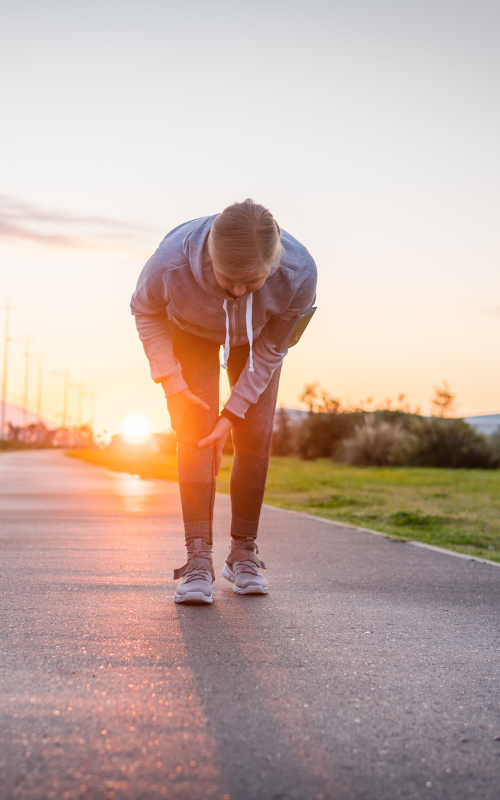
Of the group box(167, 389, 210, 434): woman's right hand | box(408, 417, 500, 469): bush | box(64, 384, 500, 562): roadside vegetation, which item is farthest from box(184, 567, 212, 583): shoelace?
box(408, 417, 500, 469): bush

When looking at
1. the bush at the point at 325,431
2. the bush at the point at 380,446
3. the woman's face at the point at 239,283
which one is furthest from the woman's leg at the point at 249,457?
the bush at the point at 325,431

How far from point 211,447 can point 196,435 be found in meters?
0.09

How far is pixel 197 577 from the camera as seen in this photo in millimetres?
3332

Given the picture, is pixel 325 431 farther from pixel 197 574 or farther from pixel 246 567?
pixel 197 574

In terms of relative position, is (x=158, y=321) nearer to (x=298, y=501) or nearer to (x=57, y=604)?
(x=57, y=604)

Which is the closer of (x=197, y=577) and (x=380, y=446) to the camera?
(x=197, y=577)

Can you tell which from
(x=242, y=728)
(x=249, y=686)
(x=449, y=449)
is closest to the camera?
(x=242, y=728)

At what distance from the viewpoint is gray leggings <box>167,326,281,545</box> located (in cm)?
355

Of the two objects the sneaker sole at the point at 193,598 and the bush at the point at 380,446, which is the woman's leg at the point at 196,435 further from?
the bush at the point at 380,446

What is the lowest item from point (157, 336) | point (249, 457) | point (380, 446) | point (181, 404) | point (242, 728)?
point (242, 728)

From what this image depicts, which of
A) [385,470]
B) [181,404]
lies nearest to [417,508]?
[181,404]

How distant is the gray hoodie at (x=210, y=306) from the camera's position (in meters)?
3.27

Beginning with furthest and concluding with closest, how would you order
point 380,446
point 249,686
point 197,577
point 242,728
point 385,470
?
point 380,446 → point 385,470 → point 197,577 → point 249,686 → point 242,728

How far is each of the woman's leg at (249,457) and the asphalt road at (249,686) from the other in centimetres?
35
